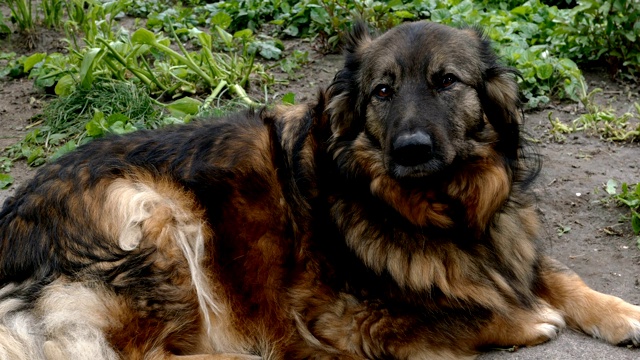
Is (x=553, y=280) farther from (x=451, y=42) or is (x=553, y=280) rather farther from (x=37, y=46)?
(x=37, y=46)

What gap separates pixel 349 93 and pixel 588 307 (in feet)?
6.01

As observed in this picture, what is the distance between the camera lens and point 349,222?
455cm

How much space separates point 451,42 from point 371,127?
0.65 metres

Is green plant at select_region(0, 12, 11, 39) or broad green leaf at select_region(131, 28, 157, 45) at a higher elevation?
broad green leaf at select_region(131, 28, 157, 45)

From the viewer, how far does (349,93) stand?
4691mm

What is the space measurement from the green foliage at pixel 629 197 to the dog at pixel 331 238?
3.32ft

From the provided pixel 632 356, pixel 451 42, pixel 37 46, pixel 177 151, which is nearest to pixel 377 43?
pixel 451 42

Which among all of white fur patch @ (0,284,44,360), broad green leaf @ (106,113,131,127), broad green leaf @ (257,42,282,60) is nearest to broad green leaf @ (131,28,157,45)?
broad green leaf @ (106,113,131,127)

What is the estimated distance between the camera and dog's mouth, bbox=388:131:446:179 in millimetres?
4121

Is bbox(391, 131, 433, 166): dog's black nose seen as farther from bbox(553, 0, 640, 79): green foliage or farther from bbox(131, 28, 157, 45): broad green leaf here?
bbox(553, 0, 640, 79): green foliage

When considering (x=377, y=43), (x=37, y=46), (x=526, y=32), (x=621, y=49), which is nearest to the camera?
(x=377, y=43)

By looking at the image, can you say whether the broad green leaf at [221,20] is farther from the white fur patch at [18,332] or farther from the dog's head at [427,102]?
the white fur patch at [18,332]

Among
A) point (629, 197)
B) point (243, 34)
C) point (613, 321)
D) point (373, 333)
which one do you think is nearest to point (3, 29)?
point (243, 34)

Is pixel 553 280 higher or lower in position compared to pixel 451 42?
lower
